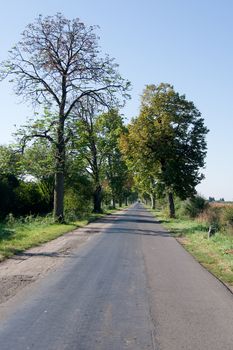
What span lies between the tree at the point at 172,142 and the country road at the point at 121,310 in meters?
29.2

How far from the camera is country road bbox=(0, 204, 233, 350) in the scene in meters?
6.32

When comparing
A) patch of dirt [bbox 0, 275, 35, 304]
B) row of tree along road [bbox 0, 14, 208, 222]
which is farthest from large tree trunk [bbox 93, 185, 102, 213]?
patch of dirt [bbox 0, 275, 35, 304]

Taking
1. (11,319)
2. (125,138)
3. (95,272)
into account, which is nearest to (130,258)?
(95,272)

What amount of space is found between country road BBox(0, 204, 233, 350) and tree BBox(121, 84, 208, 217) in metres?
29.2

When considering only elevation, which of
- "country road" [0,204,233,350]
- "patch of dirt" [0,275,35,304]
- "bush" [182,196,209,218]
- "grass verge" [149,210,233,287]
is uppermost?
"bush" [182,196,209,218]

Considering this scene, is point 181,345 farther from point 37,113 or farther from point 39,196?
point 39,196

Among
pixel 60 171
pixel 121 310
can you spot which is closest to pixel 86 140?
pixel 60 171

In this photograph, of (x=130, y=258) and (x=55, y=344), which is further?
(x=130, y=258)

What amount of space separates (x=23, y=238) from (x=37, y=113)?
1493cm

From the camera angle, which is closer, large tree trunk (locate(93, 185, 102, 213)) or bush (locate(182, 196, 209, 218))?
bush (locate(182, 196, 209, 218))

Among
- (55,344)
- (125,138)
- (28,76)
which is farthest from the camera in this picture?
(125,138)

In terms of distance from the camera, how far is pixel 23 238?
65.4ft

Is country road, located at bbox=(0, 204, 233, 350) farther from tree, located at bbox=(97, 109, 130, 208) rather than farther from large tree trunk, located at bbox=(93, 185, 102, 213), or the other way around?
large tree trunk, located at bbox=(93, 185, 102, 213)

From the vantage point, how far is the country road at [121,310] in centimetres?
632
